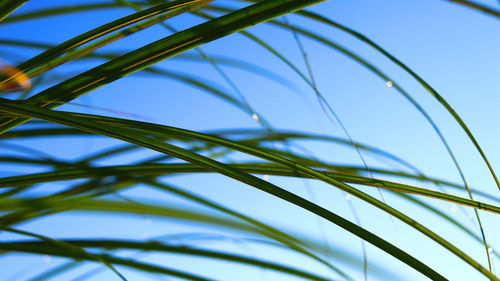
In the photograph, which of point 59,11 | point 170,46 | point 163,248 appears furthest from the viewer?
point 59,11

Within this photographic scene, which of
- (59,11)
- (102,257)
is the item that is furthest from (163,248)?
(59,11)

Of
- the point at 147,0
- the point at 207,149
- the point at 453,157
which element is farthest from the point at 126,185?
the point at 453,157

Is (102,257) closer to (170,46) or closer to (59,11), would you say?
(170,46)

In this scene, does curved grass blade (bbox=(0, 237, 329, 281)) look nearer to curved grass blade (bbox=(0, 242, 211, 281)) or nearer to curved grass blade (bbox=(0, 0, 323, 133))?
curved grass blade (bbox=(0, 242, 211, 281))

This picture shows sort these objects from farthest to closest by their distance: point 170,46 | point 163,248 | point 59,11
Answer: point 59,11
point 163,248
point 170,46

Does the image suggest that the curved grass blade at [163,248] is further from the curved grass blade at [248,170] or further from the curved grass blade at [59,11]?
the curved grass blade at [59,11]

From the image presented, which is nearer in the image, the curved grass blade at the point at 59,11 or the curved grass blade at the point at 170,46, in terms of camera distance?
the curved grass blade at the point at 170,46

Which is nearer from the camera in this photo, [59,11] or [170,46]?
[170,46]

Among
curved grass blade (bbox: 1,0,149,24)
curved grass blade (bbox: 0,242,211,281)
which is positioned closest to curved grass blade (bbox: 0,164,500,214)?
curved grass blade (bbox: 0,242,211,281)

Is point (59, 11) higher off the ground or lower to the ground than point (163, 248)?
higher

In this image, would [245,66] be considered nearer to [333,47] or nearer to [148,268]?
[333,47]

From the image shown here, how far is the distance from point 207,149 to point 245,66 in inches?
5.0

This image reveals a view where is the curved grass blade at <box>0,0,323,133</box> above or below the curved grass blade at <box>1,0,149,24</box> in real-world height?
below

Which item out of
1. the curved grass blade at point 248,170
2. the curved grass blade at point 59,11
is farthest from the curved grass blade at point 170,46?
the curved grass blade at point 59,11
